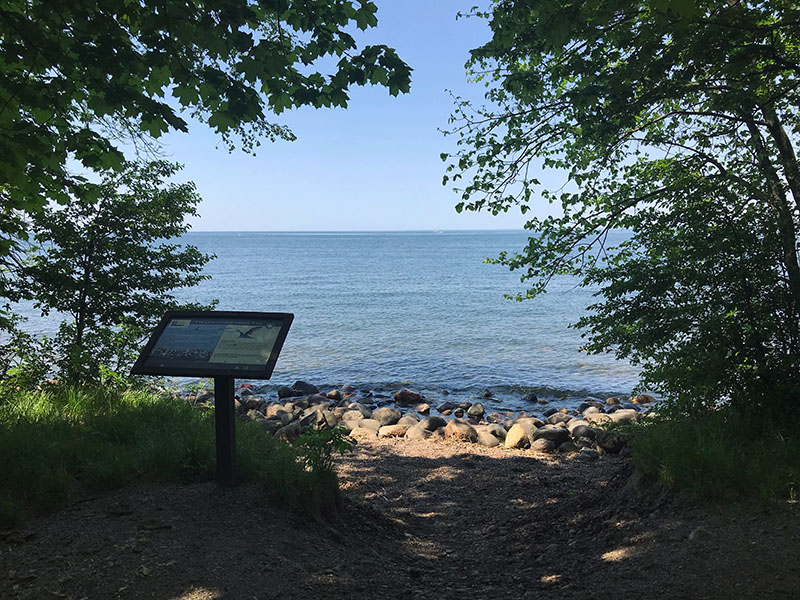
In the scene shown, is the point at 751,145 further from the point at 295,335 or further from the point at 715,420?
the point at 295,335

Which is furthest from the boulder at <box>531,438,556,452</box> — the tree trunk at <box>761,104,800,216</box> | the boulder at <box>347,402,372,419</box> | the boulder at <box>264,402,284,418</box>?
the boulder at <box>264,402,284,418</box>

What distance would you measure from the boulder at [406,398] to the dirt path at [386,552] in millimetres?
10450

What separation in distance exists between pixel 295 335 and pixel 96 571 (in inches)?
1002

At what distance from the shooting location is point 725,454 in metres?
4.93

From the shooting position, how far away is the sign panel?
473 cm

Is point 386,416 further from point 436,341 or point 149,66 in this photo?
point 436,341

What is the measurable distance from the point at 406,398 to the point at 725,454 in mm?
12233

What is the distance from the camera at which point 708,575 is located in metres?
3.73

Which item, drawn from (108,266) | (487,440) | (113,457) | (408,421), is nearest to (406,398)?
(408,421)

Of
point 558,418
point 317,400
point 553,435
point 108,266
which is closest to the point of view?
point 108,266

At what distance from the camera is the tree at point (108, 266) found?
8.80m

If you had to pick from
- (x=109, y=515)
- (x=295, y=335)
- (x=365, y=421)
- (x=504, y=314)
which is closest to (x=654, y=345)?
(x=109, y=515)

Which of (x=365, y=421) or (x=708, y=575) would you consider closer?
(x=708, y=575)

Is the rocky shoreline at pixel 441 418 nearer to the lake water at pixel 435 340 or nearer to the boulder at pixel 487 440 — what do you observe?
the boulder at pixel 487 440
